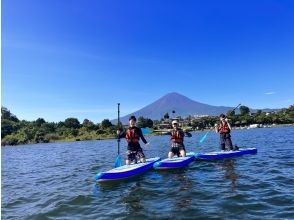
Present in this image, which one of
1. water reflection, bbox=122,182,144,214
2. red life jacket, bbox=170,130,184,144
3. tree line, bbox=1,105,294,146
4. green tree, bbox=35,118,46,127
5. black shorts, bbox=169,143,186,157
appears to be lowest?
water reflection, bbox=122,182,144,214

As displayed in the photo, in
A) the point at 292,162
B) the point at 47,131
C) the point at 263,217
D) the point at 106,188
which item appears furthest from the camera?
the point at 47,131

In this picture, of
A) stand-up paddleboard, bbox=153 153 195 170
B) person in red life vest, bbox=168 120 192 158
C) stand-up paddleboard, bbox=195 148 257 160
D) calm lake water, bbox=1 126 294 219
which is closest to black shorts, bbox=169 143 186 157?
person in red life vest, bbox=168 120 192 158

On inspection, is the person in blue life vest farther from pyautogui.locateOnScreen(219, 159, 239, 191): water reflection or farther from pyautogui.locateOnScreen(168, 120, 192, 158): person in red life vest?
pyautogui.locateOnScreen(168, 120, 192, 158): person in red life vest

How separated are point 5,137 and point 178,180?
93.2m

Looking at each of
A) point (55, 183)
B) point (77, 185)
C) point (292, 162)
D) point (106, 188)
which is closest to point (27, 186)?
point (55, 183)

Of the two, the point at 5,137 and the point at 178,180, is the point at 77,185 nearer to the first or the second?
the point at 178,180

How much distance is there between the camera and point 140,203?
12.2 meters

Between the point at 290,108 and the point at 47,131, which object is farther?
the point at 290,108

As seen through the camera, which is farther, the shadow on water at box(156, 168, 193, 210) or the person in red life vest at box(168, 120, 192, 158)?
the person in red life vest at box(168, 120, 192, 158)

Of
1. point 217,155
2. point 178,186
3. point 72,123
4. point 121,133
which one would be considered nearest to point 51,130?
point 72,123

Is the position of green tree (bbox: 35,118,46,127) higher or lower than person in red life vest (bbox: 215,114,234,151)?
higher

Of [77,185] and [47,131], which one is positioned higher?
[47,131]

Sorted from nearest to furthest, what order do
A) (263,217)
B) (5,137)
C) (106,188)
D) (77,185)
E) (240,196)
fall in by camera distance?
(263,217)
(240,196)
(106,188)
(77,185)
(5,137)

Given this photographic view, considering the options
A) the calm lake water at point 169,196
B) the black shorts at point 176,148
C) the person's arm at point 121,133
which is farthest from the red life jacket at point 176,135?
the person's arm at point 121,133
